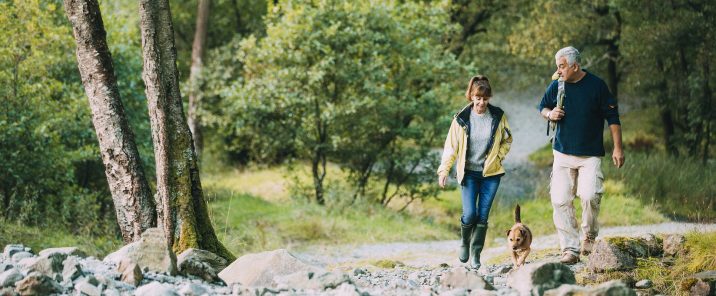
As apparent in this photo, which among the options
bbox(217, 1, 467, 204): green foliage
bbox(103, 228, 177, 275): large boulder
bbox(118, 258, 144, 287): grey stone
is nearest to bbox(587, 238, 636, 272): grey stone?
bbox(103, 228, 177, 275): large boulder

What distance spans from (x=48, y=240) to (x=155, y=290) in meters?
7.22

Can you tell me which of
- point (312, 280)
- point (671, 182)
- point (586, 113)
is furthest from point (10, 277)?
point (671, 182)

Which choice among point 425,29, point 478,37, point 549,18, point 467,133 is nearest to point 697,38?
point 549,18

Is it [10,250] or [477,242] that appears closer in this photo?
[10,250]

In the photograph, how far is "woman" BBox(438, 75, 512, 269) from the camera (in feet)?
25.4

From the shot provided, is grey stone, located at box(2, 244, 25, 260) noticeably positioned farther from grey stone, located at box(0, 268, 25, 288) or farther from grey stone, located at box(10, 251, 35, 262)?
grey stone, located at box(0, 268, 25, 288)

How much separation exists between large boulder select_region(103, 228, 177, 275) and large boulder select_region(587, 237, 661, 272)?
3997 mm

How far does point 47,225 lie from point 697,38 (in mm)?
14977

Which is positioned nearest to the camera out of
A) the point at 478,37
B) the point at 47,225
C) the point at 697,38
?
the point at 47,225

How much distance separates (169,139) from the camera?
7.88m

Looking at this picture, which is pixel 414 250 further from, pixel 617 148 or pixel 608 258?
pixel 617 148

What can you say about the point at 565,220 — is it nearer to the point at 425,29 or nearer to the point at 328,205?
the point at 328,205

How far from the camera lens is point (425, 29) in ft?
57.9

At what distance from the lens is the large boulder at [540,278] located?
584cm
